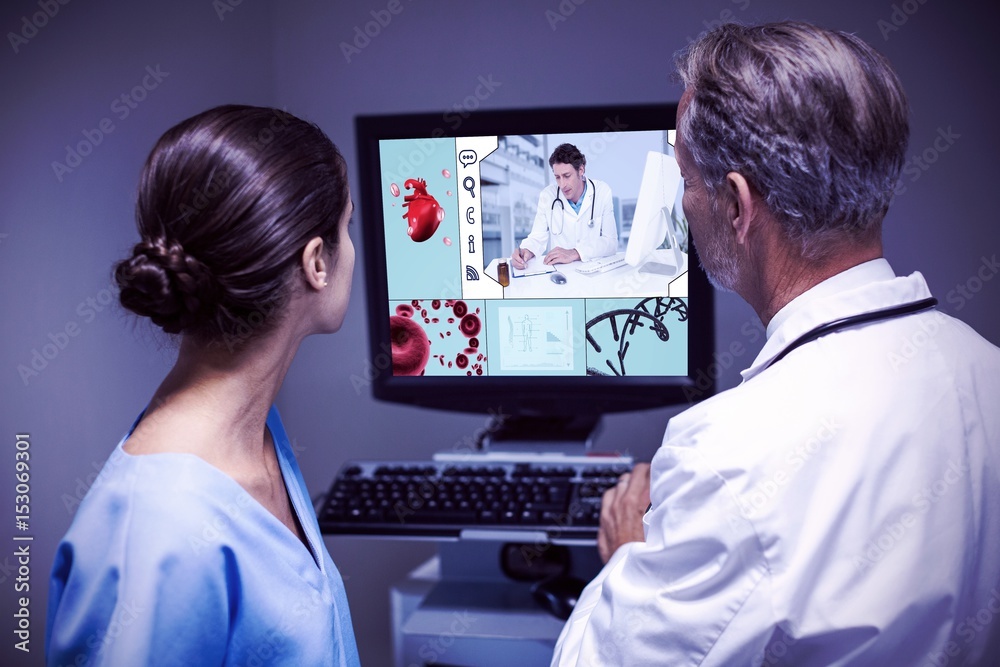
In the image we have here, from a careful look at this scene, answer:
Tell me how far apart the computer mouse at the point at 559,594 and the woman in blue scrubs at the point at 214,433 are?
0.33 meters

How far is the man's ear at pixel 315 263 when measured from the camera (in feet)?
2.89

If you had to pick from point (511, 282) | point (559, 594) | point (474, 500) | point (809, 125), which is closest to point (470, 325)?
point (511, 282)

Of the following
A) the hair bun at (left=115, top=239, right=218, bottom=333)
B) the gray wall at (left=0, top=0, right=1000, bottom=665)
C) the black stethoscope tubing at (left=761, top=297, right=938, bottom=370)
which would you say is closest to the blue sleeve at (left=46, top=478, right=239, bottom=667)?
the hair bun at (left=115, top=239, right=218, bottom=333)

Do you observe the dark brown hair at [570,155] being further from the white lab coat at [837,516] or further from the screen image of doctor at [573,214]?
the white lab coat at [837,516]

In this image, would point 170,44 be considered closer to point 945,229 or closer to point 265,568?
point 265,568

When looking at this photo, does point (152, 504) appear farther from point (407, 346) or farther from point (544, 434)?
point (544, 434)

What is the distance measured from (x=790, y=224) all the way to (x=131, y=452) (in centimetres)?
73

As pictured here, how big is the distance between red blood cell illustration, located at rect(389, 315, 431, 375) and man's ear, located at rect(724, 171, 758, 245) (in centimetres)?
63

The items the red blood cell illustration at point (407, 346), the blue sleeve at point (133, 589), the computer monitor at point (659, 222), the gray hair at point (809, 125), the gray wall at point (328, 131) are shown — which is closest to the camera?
the blue sleeve at point (133, 589)

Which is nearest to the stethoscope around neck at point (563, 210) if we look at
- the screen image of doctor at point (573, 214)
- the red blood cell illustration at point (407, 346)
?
the screen image of doctor at point (573, 214)

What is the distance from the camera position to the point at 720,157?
0.90m

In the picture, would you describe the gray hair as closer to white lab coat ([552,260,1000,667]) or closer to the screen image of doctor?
white lab coat ([552,260,1000,667])

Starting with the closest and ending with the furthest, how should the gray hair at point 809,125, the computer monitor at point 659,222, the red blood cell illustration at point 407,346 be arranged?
the gray hair at point 809,125, the computer monitor at point 659,222, the red blood cell illustration at point 407,346

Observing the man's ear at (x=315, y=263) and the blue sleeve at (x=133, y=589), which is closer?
the blue sleeve at (x=133, y=589)
